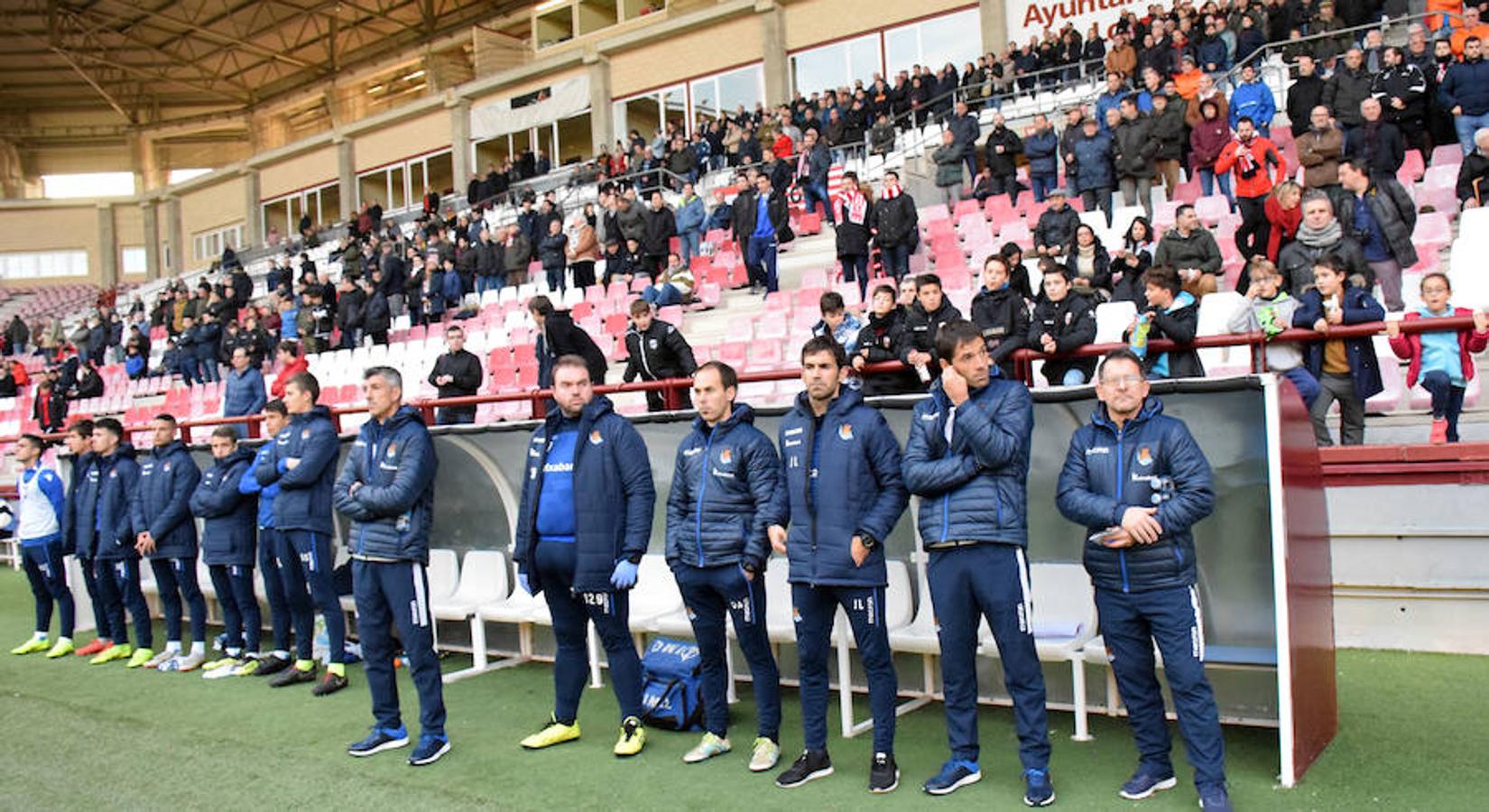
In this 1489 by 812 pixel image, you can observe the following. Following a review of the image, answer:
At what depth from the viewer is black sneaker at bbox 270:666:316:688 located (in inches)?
293

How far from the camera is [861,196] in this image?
42.2ft

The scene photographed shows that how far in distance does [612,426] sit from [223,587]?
425 centimetres

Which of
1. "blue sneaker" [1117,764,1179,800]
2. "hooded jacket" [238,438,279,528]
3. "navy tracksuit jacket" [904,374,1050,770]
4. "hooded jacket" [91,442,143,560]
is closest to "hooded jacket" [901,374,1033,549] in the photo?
"navy tracksuit jacket" [904,374,1050,770]

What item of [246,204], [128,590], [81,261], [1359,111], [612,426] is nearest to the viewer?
[612,426]

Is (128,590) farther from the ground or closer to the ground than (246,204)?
closer to the ground

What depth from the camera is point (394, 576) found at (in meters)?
5.78

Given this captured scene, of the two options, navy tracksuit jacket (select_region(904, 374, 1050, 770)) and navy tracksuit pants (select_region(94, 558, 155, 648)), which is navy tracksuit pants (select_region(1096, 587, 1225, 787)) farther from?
navy tracksuit pants (select_region(94, 558, 155, 648))

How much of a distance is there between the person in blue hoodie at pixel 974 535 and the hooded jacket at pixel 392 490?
2.54 meters

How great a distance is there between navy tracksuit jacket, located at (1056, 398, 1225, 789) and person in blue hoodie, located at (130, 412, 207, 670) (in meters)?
6.51

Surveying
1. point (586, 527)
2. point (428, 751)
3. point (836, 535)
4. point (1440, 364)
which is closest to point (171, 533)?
point (428, 751)

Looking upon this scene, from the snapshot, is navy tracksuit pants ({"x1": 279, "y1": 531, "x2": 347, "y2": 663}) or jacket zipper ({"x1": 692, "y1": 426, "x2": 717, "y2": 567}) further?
navy tracksuit pants ({"x1": 279, "y1": 531, "x2": 347, "y2": 663})

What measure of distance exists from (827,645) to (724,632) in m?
0.63

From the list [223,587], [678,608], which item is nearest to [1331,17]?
[678,608]

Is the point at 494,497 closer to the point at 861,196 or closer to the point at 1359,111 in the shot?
the point at 861,196
